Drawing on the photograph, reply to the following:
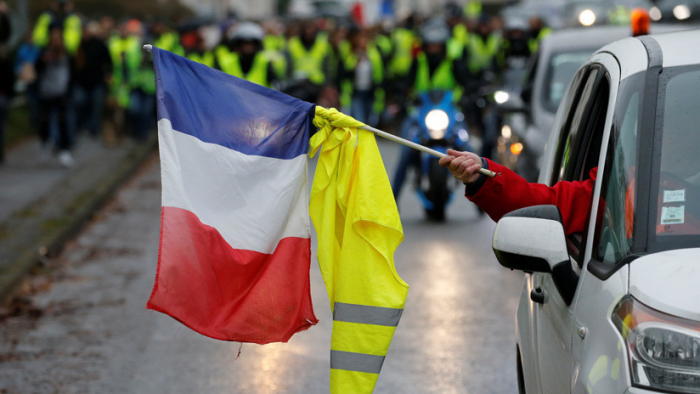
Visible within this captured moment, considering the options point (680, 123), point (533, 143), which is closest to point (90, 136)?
point (533, 143)

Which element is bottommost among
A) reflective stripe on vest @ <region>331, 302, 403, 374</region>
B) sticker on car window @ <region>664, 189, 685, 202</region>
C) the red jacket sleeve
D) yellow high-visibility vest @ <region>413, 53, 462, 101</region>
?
yellow high-visibility vest @ <region>413, 53, 462, 101</region>

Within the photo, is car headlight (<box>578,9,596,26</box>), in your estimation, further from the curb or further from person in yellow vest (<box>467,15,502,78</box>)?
person in yellow vest (<box>467,15,502,78</box>)

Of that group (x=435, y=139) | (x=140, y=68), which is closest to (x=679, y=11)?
(x=140, y=68)

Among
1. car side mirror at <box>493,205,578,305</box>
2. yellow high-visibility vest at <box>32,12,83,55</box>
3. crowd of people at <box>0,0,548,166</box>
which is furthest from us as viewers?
yellow high-visibility vest at <box>32,12,83,55</box>

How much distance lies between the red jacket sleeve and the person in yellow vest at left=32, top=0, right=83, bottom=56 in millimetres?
14073

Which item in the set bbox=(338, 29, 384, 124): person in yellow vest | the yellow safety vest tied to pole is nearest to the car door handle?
the yellow safety vest tied to pole

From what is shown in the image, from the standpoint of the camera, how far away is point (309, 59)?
19781 millimetres

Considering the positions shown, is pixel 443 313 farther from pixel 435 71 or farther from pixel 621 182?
pixel 435 71

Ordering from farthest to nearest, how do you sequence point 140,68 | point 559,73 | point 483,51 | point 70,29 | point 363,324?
point 140,68 < point 483,51 < point 70,29 < point 559,73 < point 363,324

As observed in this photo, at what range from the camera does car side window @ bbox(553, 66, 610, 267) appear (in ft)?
12.5

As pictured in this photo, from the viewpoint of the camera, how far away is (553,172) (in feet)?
14.8

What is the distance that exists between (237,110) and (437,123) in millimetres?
7443

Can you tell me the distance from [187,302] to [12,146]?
51.4 ft

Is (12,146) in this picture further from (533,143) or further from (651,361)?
(651,361)
